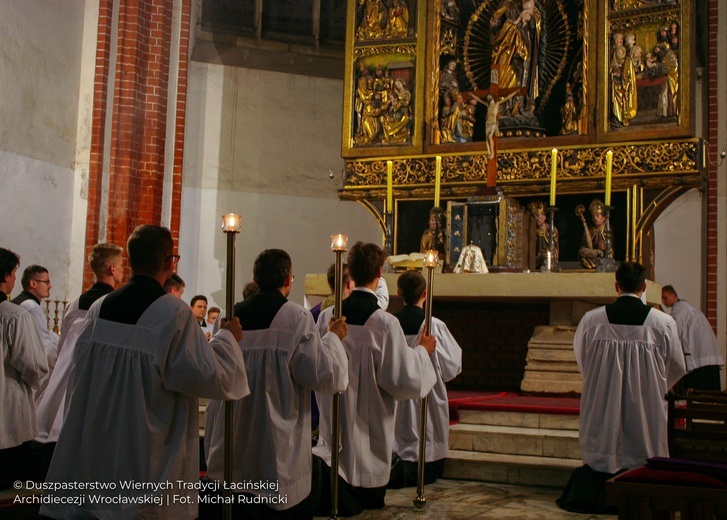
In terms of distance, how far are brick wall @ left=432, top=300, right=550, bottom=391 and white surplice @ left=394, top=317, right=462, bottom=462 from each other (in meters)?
3.02

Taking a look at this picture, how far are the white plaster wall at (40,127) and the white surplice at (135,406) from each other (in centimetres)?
729

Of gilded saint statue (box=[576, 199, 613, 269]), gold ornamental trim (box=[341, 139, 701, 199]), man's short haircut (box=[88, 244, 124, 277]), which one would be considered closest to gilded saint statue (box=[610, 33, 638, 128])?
gold ornamental trim (box=[341, 139, 701, 199])

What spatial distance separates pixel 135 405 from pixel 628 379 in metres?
3.41

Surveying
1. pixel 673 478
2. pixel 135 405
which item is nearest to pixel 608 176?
pixel 673 478

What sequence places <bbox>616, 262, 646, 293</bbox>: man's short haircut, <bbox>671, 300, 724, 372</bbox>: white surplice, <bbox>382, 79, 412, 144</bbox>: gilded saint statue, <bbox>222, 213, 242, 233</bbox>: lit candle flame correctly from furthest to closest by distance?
<bbox>382, 79, 412, 144</bbox>: gilded saint statue, <bbox>671, 300, 724, 372</bbox>: white surplice, <bbox>616, 262, 646, 293</bbox>: man's short haircut, <bbox>222, 213, 242, 233</bbox>: lit candle flame

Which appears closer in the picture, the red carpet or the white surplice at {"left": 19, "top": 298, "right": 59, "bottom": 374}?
the white surplice at {"left": 19, "top": 298, "right": 59, "bottom": 374}

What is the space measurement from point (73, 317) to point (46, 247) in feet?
19.4

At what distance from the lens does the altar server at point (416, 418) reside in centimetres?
644

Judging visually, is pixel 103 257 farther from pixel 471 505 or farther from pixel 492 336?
pixel 492 336

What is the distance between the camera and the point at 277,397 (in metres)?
4.69

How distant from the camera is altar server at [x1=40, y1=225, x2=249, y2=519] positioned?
12.4 feet

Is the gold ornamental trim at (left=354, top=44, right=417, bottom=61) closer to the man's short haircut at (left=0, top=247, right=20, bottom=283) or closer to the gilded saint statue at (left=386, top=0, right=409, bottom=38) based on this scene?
the gilded saint statue at (left=386, top=0, right=409, bottom=38)

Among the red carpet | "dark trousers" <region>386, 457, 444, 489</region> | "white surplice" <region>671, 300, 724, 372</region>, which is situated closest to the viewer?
"dark trousers" <region>386, 457, 444, 489</region>

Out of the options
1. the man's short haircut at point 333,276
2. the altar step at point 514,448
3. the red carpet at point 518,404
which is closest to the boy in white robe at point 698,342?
the red carpet at point 518,404
